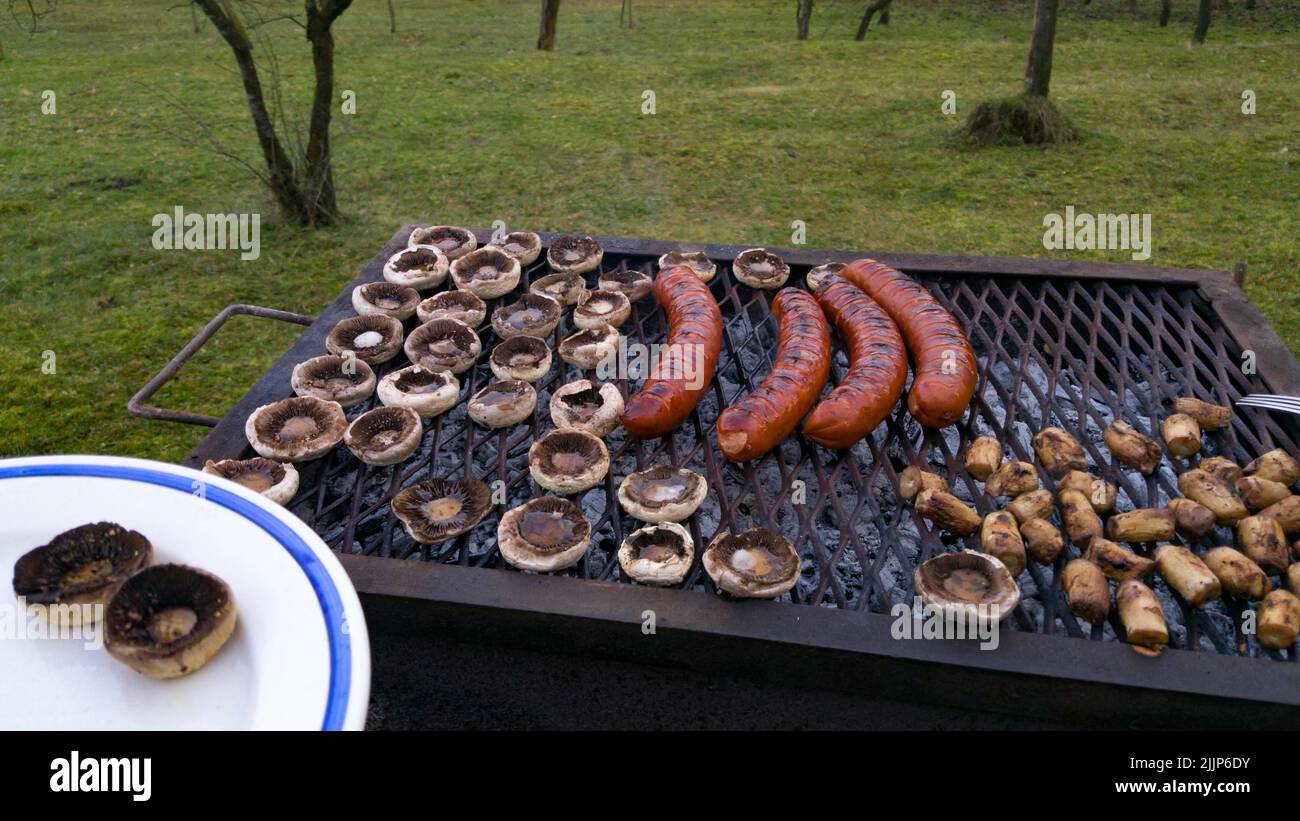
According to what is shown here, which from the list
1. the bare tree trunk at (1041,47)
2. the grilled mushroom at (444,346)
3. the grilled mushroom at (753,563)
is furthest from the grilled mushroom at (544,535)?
the bare tree trunk at (1041,47)

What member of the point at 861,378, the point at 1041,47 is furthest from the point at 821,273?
the point at 1041,47

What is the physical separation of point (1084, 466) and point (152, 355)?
19.0ft

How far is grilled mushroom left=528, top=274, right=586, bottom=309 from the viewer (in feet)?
13.6

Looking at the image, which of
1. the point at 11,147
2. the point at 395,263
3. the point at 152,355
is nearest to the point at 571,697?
the point at 395,263

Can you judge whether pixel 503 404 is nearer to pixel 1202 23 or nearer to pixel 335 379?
pixel 335 379

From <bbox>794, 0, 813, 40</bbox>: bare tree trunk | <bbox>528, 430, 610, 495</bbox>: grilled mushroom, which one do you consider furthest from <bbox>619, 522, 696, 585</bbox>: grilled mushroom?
<bbox>794, 0, 813, 40</bbox>: bare tree trunk

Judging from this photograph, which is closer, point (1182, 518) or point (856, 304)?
point (1182, 518)

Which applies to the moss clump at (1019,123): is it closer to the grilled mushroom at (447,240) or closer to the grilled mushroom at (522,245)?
the grilled mushroom at (522,245)

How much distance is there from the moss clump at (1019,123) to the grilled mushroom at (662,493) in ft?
26.5

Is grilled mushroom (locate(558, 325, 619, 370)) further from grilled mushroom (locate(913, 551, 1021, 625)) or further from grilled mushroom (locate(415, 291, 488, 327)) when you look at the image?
grilled mushroom (locate(913, 551, 1021, 625))

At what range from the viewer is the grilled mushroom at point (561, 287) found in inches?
163

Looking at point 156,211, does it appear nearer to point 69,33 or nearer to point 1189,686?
point 1189,686

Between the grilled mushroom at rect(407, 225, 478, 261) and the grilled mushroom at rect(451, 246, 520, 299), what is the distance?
171mm

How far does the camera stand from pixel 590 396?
3.40 metres
